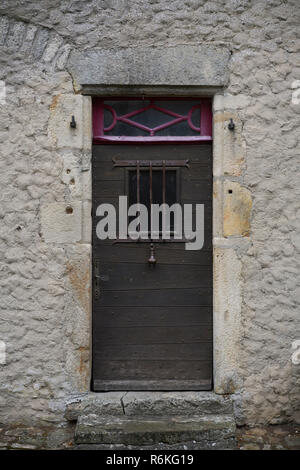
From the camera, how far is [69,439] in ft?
10.2

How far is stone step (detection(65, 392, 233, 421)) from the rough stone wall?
3.8 inches

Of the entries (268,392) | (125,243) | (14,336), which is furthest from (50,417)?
(268,392)

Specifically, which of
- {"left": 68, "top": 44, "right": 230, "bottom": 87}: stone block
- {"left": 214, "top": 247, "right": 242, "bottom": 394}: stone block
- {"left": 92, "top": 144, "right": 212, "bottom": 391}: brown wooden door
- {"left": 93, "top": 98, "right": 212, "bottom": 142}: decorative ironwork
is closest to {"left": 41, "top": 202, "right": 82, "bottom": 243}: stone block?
{"left": 92, "top": 144, "right": 212, "bottom": 391}: brown wooden door

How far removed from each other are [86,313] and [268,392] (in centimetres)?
141

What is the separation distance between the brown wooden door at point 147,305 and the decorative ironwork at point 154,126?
124 mm

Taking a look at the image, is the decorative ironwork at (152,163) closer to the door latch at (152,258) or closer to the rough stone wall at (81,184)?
the rough stone wall at (81,184)

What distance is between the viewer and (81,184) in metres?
3.26

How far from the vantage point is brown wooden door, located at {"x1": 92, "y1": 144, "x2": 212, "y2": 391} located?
11.1 feet

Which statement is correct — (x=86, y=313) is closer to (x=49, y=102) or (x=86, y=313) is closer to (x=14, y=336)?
(x=14, y=336)

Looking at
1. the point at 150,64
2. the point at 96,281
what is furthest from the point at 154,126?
the point at 96,281

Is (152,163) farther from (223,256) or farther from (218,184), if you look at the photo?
(223,256)

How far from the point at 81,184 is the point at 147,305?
1015 mm

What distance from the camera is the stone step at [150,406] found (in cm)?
322

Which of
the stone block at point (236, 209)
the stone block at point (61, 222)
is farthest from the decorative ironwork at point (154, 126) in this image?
the stone block at point (61, 222)
